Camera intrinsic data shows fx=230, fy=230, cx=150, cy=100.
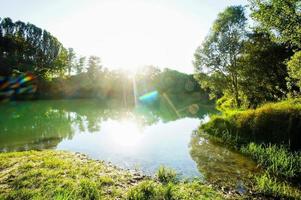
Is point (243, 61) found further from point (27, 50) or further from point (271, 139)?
point (27, 50)

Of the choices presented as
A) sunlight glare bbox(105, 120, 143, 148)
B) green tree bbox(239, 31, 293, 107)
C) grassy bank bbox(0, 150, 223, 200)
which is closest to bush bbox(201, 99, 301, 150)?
sunlight glare bbox(105, 120, 143, 148)

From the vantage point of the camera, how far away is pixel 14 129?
19.8 metres

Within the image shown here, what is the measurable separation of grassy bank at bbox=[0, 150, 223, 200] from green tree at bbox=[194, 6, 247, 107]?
773 inches

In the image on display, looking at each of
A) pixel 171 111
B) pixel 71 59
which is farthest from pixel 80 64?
pixel 171 111

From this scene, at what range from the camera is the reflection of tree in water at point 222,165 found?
28.9 feet

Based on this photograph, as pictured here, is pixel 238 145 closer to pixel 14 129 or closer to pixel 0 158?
pixel 0 158

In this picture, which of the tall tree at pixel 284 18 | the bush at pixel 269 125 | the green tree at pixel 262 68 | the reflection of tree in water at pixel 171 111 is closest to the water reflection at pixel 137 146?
the bush at pixel 269 125

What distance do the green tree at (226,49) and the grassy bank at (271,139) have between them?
32.2 ft

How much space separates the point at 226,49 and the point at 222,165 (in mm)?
17840

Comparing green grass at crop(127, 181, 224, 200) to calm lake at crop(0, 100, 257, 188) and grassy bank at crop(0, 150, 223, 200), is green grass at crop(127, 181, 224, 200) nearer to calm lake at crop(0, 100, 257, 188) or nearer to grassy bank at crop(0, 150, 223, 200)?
grassy bank at crop(0, 150, 223, 200)

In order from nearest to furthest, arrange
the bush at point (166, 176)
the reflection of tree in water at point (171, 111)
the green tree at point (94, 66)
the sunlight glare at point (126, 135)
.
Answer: the bush at point (166, 176), the sunlight glare at point (126, 135), the reflection of tree in water at point (171, 111), the green tree at point (94, 66)

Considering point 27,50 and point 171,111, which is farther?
point 27,50

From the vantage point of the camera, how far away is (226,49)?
1000 inches

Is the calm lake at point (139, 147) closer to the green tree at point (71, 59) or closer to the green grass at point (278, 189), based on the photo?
the green grass at point (278, 189)
